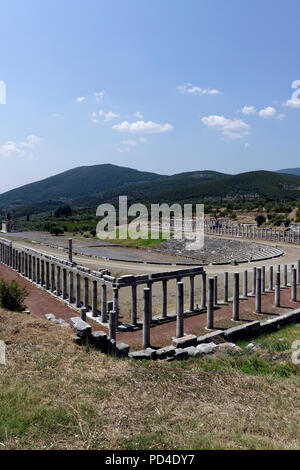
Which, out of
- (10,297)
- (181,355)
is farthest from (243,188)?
(181,355)

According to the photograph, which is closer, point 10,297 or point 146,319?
point 146,319

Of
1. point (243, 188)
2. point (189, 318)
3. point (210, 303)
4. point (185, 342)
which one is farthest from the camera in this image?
point (243, 188)

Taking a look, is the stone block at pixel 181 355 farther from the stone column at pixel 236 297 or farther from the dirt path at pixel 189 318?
the stone column at pixel 236 297

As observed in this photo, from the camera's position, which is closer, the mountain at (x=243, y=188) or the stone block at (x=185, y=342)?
the stone block at (x=185, y=342)

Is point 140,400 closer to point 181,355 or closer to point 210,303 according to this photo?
point 181,355

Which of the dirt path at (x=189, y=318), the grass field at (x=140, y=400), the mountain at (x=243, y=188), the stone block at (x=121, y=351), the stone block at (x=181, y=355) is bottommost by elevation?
the dirt path at (x=189, y=318)

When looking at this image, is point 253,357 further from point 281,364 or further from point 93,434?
point 93,434

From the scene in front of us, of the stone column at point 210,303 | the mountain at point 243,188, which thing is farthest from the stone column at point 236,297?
the mountain at point 243,188

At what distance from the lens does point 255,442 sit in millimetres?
6473

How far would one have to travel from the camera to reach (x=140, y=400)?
26.9ft

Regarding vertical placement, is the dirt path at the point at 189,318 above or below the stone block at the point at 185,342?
below

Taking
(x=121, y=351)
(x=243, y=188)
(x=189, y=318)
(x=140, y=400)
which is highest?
(x=243, y=188)

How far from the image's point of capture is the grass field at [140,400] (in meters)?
6.63

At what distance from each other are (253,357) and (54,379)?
6.04 m
